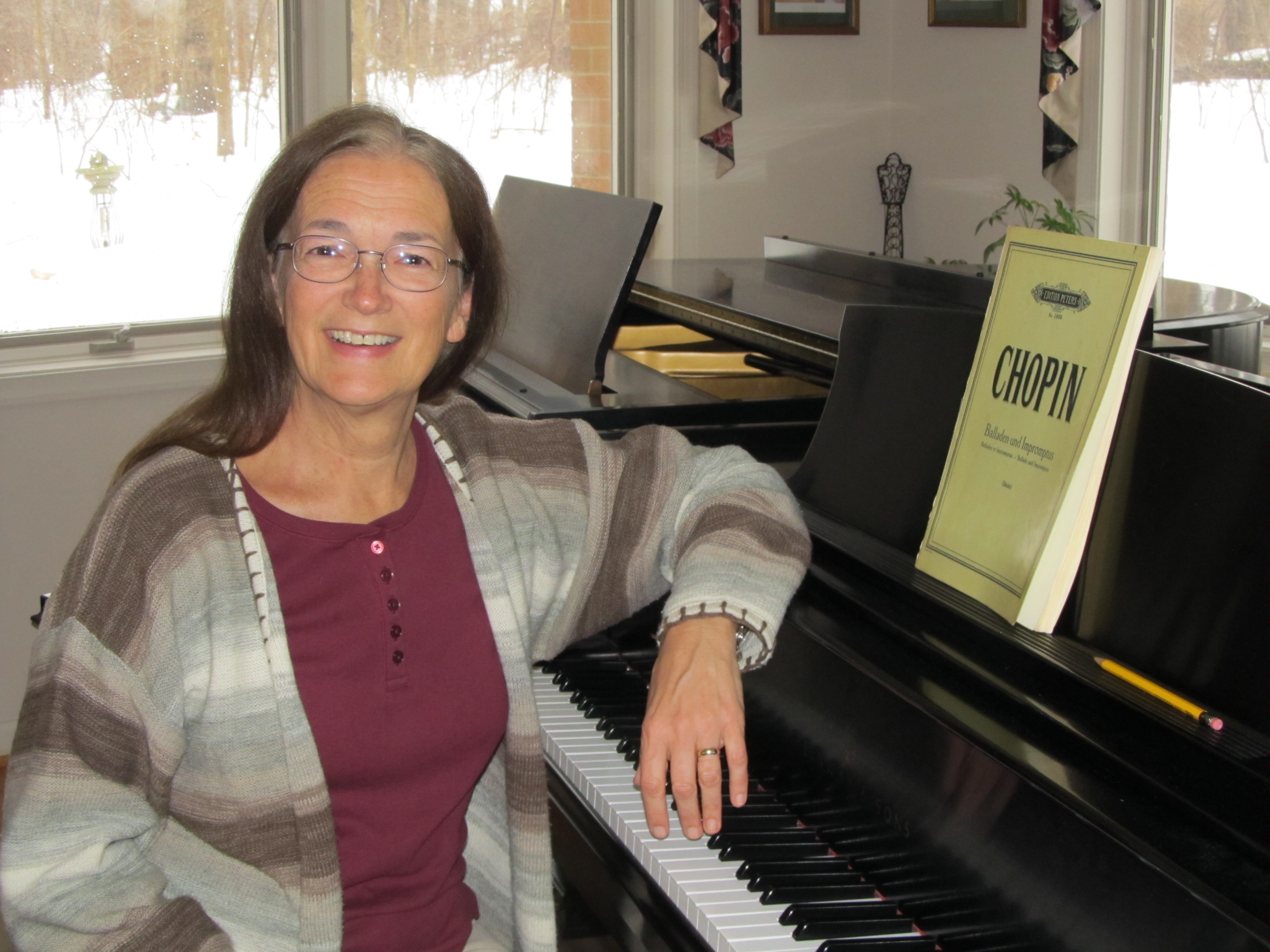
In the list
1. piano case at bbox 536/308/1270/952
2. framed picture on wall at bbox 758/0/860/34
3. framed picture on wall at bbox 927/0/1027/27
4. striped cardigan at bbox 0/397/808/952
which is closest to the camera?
piano case at bbox 536/308/1270/952

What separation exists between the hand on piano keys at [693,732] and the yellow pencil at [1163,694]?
316mm

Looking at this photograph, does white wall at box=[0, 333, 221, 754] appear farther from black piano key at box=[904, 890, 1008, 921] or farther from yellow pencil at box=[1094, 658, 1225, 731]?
yellow pencil at box=[1094, 658, 1225, 731]

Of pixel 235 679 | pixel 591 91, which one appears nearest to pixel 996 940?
pixel 235 679

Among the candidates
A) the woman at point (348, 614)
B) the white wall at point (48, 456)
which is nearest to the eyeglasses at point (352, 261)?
the woman at point (348, 614)

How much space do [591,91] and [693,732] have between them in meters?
3.46

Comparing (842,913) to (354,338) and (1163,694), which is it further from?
(354,338)

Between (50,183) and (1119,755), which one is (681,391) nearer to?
(1119,755)

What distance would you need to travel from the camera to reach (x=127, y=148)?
11.6 feet

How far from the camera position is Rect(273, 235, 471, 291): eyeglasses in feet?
3.92

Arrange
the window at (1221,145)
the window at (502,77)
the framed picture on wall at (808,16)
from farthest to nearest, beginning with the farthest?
the framed picture on wall at (808,16) < the window at (502,77) < the window at (1221,145)

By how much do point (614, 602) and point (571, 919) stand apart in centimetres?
46

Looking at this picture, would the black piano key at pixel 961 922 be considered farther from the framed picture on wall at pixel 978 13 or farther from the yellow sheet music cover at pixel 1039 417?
the framed picture on wall at pixel 978 13

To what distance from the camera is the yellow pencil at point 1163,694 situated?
99 cm

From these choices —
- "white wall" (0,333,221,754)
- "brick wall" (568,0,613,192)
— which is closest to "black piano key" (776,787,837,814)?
"white wall" (0,333,221,754)
